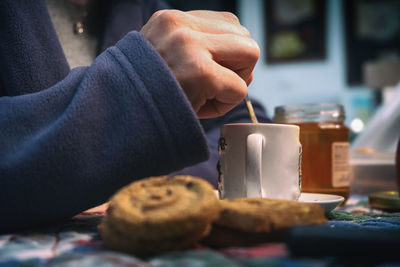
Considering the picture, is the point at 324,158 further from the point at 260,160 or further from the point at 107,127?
the point at 107,127

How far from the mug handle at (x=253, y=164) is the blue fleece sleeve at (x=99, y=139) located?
57 mm

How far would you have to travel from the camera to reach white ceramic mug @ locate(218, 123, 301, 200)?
0.38m

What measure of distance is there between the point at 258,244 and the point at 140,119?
0.46ft

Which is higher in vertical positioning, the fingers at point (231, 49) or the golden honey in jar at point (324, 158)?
the fingers at point (231, 49)

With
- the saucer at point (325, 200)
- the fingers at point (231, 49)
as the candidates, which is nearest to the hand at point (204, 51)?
the fingers at point (231, 49)

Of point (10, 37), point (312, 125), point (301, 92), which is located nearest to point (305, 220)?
point (312, 125)

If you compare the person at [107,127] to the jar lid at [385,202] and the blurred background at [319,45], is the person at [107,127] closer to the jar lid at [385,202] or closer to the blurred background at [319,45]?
the jar lid at [385,202]

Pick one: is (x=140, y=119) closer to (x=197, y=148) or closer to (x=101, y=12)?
(x=197, y=148)

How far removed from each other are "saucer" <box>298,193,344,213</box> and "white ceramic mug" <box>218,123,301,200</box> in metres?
0.02

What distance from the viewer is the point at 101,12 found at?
0.74 meters

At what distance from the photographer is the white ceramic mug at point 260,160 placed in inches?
14.9

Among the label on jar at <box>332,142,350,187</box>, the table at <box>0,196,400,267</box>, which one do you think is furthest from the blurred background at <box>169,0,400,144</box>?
the table at <box>0,196,400,267</box>

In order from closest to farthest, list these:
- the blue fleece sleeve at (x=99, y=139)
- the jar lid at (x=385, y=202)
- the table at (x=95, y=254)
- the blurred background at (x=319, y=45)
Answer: the table at (x=95, y=254) → the blue fleece sleeve at (x=99, y=139) → the jar lid at (x=385, y=202) → the blurred background at (x=319, y=45)

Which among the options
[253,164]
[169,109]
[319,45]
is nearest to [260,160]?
[253,164]
